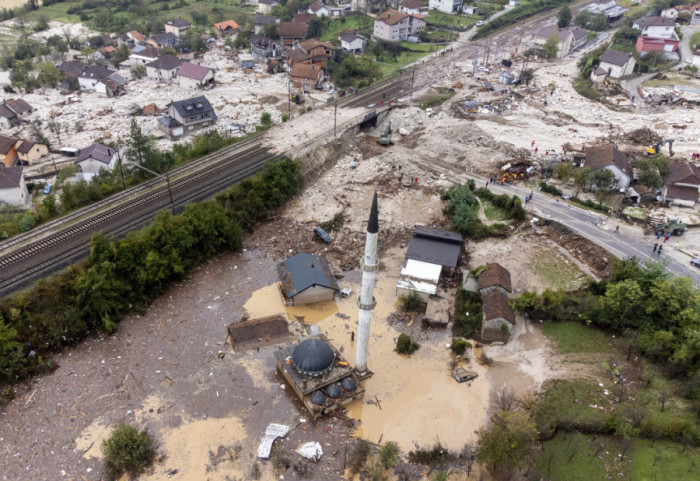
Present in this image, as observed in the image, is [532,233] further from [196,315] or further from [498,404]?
[196,315]

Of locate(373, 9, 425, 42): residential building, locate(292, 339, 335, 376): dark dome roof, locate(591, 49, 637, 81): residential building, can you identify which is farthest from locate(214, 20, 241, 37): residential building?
locate(292, 339, 335, 376): dark dome roof

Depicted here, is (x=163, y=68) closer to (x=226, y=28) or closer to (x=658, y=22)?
(x=226, y=28)

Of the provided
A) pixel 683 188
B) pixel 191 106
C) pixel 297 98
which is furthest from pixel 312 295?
pixel 297 98

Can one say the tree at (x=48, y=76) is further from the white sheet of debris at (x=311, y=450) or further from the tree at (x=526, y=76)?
the white sheet of debris at (x=311, y=450)

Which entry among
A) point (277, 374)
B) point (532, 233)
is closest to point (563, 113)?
point (532, 233)

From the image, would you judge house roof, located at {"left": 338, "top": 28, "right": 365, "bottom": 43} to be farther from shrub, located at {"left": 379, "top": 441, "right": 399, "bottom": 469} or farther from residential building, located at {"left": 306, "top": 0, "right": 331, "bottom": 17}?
shrub, located at {"left": 379, "top": 441, "right": 399, "bottom": 469}
